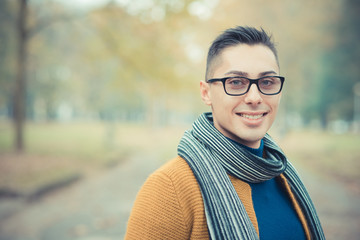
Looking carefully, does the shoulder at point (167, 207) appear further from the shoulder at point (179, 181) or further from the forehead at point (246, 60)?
the forehead at point (246, 60)

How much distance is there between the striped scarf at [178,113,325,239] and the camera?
1.16 m

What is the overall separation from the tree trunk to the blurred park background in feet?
0.10

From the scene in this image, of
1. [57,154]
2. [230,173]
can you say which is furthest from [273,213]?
[57,154]

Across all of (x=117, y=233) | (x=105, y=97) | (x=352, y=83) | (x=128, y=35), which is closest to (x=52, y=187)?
(x=117, y=233)

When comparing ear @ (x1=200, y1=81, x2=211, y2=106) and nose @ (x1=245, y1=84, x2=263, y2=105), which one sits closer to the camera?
nose @ (x1=245, y1=84, x2=263, y2=105)

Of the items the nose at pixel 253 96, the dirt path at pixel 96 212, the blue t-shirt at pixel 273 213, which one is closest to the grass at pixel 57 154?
the dirt path at pixel 96 212

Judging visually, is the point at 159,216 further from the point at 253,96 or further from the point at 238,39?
the point at 238,39

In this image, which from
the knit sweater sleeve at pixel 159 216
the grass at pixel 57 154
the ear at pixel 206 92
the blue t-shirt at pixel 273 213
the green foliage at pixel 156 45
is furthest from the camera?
the green foliage at pixel 156 45

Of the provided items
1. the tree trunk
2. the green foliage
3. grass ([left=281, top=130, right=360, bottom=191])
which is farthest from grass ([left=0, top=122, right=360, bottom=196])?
the green foliage

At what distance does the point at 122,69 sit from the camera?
9.20 m

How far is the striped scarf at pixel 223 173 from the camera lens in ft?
3.81

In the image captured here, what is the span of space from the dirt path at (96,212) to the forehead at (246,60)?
358cm

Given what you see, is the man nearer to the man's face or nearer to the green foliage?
the man's face

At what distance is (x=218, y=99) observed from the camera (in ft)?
4.47
